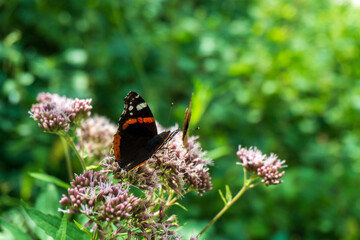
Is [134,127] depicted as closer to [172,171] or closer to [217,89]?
[172,171]

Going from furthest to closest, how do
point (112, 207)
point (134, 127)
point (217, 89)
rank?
point (217, 89)
point (134, 127)
point (112, 207)

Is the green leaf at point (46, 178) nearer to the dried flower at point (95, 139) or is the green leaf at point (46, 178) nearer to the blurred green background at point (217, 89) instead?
the dried flower at point (95, 139)

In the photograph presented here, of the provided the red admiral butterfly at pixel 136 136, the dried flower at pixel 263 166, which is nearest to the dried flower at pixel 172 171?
the red admiral butterfly at pixel 136 136

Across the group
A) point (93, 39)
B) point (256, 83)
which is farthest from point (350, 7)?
point (93, 39)

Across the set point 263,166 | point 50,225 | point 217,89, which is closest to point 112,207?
point 50,225

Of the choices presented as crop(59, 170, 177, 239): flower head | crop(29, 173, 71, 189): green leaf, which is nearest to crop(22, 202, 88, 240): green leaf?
crop(59, 170, 177, 239): flower head

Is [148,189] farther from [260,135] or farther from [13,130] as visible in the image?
[260,135]
